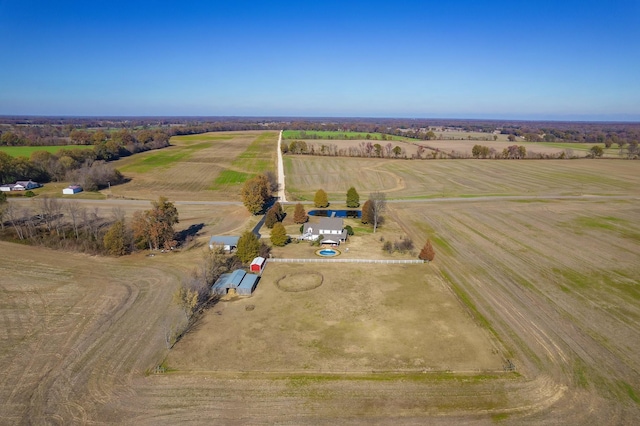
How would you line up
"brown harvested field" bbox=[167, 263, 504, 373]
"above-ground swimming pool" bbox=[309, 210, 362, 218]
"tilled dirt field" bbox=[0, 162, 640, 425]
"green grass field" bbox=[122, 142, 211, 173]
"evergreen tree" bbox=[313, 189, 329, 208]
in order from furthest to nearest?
"green grass field" bbox=[122, 142, 211, 173], "evergreen tree" bbox=[313, 189, 329, 208], "above-ground swimming pool" bbox=[309, 210, 362, 218], "brown harvested field" bbox=[167, 263, 504, 373], "tilled dirt field" bbox=[0, 162, 640, 425]

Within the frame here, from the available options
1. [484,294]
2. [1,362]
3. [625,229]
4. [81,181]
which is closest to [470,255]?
[484,294]

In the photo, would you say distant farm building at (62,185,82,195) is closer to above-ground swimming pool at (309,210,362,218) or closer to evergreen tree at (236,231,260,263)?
above-ground swimming pool at (309,210,362,218)

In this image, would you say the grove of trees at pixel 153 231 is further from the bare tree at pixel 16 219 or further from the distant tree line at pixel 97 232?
the bare tree at pixel 16 219

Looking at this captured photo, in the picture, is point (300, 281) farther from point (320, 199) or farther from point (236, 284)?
point (320, 199)

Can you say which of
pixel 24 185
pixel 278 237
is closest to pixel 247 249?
pixel 278 237

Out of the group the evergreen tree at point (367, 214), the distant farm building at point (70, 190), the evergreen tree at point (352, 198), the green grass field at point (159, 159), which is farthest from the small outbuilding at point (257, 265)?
the green grass field at point (159, 159)

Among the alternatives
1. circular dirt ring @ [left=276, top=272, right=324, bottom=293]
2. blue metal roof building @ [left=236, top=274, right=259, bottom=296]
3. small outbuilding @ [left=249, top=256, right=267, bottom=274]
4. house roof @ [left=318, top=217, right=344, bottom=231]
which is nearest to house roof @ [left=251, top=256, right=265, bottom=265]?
small outbuilding @ [left=249, top=256, right=267, bottom=274]
